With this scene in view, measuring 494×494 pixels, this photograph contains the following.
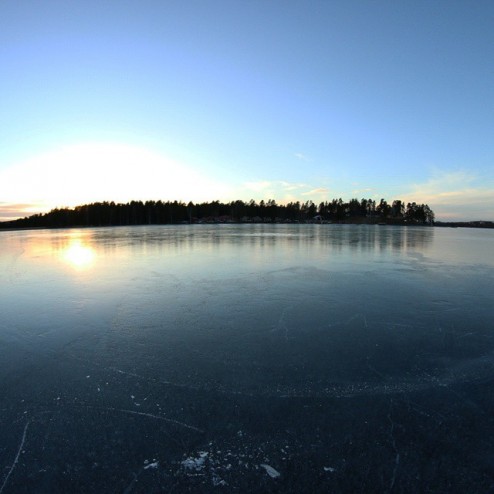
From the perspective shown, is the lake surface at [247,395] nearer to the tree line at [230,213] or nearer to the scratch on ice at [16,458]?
the scratch on ice at [16,458]

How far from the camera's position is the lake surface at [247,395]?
8.14ft

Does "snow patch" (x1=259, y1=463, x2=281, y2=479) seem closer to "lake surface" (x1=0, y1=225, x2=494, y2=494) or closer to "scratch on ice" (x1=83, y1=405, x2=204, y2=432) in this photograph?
"lake surface" (x1=0, y1=225, x2=494, y2=494)

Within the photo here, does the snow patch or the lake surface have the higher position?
the lake surface

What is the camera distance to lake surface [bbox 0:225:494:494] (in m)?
2.48

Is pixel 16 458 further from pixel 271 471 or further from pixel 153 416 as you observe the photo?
pixel 271 471

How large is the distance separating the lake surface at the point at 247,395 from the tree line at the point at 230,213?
11161 cm

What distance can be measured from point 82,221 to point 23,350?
115101mm

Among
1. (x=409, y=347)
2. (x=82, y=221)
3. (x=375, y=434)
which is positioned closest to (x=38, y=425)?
(x=375, y=434)

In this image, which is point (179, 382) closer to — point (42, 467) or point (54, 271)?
point (42, 467)

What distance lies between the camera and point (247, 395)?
3.50 m

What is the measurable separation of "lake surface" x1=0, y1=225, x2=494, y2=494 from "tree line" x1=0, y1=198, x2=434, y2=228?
11161cm

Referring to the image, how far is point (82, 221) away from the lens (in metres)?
107

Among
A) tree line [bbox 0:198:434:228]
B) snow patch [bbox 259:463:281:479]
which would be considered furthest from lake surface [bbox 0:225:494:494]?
tree line [bbox 0:198:434:228]

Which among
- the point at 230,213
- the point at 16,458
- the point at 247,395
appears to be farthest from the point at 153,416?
the point at 230,213
